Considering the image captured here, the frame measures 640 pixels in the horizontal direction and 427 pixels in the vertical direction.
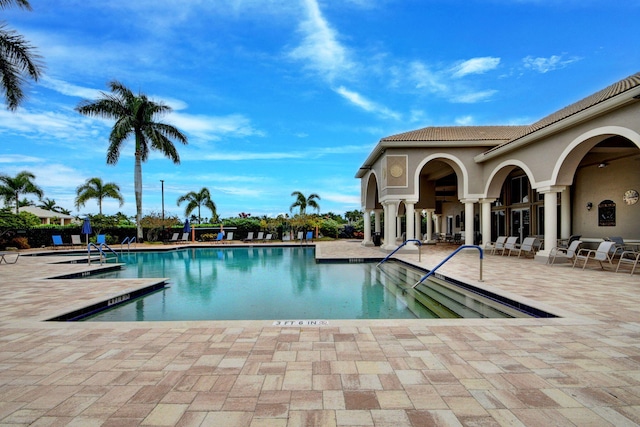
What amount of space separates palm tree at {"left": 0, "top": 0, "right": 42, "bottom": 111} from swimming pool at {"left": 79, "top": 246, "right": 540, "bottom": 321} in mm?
7635

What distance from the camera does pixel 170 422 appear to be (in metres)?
2.28

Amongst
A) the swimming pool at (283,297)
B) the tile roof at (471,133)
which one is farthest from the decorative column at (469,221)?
the swimming pool at (283,297)

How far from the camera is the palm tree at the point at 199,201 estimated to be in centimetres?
3466

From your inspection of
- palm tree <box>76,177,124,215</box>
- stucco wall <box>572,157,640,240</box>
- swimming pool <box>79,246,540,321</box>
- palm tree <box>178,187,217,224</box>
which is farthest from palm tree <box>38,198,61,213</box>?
stucco wall <box>572,157,640,240</box>

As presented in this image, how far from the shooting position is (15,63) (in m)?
12.2

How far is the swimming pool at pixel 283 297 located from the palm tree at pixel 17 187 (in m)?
30.7

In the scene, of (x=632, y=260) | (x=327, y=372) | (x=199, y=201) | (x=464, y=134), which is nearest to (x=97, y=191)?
(x=199, y=201)

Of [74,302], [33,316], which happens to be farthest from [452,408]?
[74,302]

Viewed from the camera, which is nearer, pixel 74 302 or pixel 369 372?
pixel 369 372

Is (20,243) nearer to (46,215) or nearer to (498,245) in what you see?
(46,215)

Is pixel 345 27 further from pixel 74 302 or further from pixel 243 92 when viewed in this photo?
pixel 74 302

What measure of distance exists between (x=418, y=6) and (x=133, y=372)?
13.6m

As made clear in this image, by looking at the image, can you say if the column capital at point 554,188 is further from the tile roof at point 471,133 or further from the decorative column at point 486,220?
the decorative column at point 486,220

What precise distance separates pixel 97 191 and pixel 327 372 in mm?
35057
